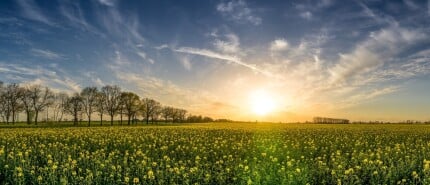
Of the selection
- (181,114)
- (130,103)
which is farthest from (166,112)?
(130,103)

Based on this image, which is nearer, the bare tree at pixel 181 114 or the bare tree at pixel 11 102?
the bare tree at pixel 11 102

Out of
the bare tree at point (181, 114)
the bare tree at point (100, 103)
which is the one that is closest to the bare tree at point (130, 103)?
the bare tree at point (100, 103)

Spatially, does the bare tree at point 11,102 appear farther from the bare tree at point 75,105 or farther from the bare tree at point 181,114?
the bare tree at point 181,114

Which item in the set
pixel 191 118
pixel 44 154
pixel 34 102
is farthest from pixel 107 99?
pixel 44 154

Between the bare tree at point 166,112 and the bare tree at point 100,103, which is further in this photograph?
the bare tree at point 166,112

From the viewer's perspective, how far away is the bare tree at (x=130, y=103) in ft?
326

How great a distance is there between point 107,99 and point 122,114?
5592 millimetres

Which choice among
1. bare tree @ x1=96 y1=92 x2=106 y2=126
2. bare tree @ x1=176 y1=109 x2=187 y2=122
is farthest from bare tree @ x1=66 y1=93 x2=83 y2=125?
bare tree @ x1=176 y1=109 x2=187 y2=122

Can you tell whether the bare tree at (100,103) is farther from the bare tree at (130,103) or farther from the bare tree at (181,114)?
the bare tree at (181,114)

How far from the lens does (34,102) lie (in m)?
93.1

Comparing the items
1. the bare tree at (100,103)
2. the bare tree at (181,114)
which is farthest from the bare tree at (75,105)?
the bare tree at (181,114)

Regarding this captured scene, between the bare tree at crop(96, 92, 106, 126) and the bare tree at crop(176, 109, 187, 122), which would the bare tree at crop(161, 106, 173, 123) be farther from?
the bare tree at crop(96, 92, 106, 126)

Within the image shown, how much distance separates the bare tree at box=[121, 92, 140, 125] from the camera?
326ft

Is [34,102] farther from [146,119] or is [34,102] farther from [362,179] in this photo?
[362,179]
